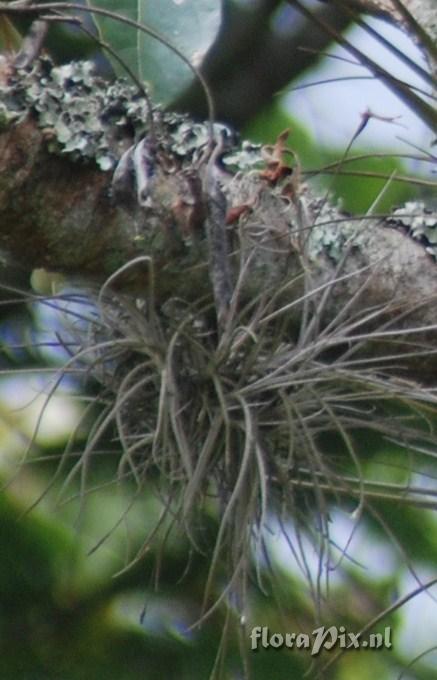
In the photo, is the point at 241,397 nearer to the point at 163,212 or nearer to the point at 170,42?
the point at 163,212

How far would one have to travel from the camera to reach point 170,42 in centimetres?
73

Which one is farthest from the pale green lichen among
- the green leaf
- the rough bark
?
the green leaf

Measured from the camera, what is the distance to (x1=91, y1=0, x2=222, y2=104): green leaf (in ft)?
2.42

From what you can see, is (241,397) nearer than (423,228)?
Yes

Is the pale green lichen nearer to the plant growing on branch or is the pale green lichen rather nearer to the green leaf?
the plant growing on branch

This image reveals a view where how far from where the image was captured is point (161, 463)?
645mm

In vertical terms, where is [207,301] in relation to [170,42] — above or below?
below

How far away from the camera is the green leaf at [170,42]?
0.74 meters

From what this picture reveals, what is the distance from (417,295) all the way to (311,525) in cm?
15

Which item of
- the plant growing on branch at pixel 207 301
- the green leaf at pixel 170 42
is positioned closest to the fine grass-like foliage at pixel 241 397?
the plant growing on branch at pixel 207 301

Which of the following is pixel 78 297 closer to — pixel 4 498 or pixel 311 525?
pixel 311 525

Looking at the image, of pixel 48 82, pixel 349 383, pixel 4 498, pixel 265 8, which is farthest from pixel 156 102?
pixel 265 8

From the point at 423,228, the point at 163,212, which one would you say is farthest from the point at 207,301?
the point at 423,228

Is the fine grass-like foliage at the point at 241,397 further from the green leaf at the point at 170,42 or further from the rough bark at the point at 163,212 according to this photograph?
the green leaf at the point at 170,42
